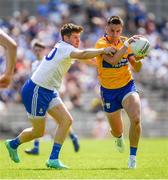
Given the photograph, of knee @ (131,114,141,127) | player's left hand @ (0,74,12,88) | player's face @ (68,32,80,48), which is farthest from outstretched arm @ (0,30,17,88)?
knee @ (131,114,141,127)

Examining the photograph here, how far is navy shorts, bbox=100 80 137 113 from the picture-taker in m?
13.6

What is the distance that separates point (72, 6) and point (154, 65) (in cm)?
438

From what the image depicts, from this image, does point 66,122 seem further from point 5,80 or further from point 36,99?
point 5,80

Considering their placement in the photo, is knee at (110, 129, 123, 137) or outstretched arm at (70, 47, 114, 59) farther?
knee at (110, 129, 123, 137)

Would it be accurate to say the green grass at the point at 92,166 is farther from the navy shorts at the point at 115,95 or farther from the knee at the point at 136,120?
the navy shorts at the point at 115,95

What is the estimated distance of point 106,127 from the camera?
2733cm

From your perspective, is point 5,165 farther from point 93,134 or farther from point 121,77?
point 93,134

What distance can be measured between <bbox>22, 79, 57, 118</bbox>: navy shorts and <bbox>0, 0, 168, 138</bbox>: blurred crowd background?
455 inches

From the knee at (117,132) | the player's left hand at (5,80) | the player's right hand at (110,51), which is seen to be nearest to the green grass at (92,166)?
the knee at (117,132)

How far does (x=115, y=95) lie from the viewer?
1370 cm

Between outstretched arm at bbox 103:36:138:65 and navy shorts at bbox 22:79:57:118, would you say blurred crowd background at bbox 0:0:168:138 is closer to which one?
navy shorts at bbox 22:79:57:118

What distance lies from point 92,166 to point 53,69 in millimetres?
1985

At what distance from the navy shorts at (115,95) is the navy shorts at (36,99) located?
111 centimetres

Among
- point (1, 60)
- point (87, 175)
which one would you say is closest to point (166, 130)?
point (1, 60)
